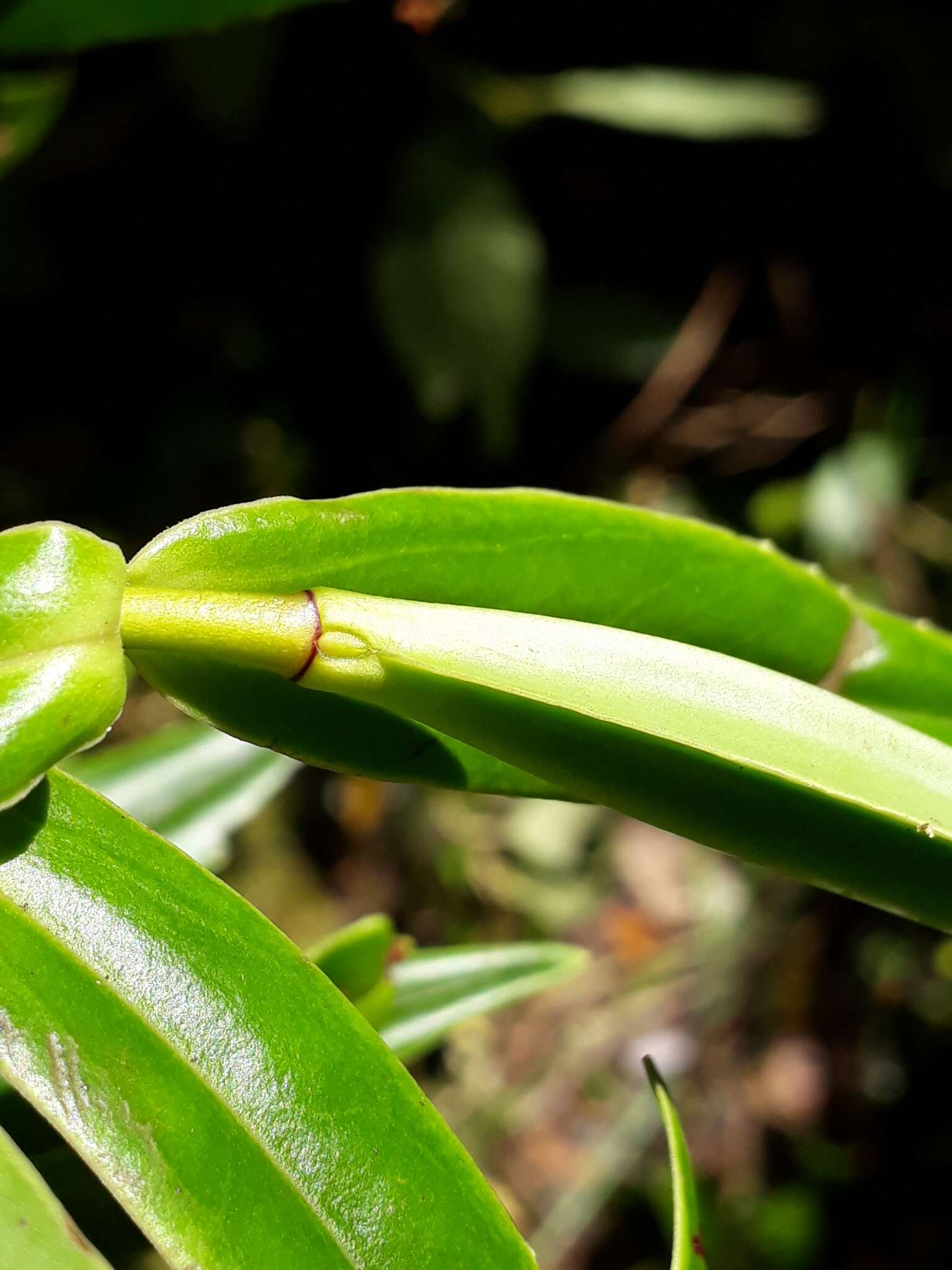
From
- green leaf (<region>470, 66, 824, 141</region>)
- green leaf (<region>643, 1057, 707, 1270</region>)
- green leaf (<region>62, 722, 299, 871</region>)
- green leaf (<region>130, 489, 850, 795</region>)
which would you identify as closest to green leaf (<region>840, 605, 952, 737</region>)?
green leaf (<region>130, 489, 850, 795</region>)

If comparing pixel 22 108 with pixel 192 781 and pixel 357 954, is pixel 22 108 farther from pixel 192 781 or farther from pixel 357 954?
pixel 357 954

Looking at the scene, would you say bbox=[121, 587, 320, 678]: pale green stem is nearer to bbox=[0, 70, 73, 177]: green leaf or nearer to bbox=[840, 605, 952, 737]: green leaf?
bbox=[840, 605, 952, 737]: green leaf

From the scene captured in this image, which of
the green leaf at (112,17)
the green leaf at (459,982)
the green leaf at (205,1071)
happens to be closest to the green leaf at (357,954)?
the green leaf at (459,982)

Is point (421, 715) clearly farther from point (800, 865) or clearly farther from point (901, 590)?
point (901, 590)

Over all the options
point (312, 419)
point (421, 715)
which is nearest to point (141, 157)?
point (312, 419)

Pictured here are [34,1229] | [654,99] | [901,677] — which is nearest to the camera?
[34,1229]

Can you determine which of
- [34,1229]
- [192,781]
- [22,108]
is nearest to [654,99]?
[22,108]

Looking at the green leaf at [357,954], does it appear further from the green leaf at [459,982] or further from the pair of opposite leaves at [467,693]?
the pair of opposite leaves at [467,693]
